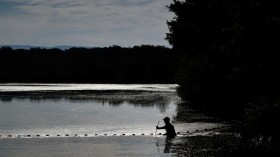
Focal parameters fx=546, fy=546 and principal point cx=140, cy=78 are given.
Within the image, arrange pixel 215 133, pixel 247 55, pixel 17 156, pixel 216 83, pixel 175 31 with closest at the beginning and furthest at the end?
pixel 17 156
pixel 247 55
pixel 215 133
pixel 216 83
pixel 175 31

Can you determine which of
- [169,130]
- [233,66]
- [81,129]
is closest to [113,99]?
[233,66]

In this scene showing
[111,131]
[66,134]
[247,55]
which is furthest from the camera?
[111,131]

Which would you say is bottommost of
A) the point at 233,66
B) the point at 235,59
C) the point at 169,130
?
the point at 169,130

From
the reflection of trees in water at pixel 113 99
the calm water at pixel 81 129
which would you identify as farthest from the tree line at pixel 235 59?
the reflection of trees in water at pixel 113 99

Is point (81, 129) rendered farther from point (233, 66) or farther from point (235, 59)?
point (233, 66)

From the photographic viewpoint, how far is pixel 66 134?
36000 mm

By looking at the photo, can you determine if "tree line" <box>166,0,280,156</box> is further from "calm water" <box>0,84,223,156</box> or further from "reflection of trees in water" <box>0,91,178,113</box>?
"reflection of trees in water" <box>0,91,178,113</box>

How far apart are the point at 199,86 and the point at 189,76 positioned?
13.8ft

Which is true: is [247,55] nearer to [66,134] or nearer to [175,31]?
[66,134]

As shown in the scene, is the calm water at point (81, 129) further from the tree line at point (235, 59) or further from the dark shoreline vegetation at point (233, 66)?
the tree line at point (235, 59)

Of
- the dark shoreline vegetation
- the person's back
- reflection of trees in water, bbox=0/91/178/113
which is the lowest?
reflection of trees in water, bbox=0/91/178/113

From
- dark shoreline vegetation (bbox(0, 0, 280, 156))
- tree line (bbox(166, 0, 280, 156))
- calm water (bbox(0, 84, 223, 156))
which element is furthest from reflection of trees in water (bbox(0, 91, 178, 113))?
calm water (bbox(0, 84, 223, 156))

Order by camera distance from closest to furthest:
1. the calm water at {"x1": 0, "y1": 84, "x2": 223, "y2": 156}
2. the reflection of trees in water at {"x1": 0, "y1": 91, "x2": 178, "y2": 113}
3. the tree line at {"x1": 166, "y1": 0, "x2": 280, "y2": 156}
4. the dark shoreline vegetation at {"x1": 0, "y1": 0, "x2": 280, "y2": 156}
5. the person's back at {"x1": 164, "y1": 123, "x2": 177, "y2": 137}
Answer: the dark shoreline vegetation at {"x1": 0, "y1": 0, "x2": 280, "y2": 156} → the tree line at {"x1": 166, "y1": 0, "x2": 280, "y2": 156} → the calm water at {"x1": 0, "y1": 84, "x2": 223, "y2": 156} → the person's back at {"x1": 164, "y1": 123, "x2": 177, "y2": 137} → the reflection of trees in water at {"x1": 0, "y1": 91, "x2": 178, "y2": 113}

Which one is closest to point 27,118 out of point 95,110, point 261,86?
point 95,110
